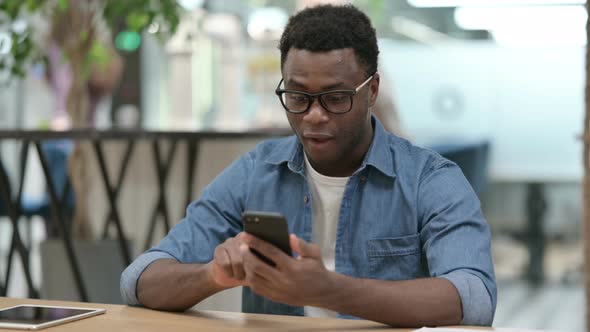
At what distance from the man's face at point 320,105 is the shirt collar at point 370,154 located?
0.16 feet

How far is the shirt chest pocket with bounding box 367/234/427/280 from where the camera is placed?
184cm

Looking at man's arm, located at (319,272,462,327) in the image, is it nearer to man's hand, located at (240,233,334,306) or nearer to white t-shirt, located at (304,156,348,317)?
man's hand, located at (240,233,334,306)

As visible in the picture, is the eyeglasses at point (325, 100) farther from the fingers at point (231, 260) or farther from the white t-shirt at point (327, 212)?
the fingers at point (231, 260)

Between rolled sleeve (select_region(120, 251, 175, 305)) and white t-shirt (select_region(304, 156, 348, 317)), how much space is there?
290 millimetres

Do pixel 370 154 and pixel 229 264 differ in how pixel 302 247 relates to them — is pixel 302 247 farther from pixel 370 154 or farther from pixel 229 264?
pixel 370 154

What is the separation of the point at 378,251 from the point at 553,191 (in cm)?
281

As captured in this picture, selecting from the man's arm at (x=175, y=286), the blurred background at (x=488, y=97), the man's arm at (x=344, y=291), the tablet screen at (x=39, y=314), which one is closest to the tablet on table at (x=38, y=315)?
the tablet screen at (x=39, y=314)

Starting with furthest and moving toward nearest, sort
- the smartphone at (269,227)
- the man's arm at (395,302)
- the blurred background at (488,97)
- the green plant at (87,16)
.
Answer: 1. the blurred background at (488,97)
2. the green plant at (87,16)
3. the man's arm at (395,302)
4. the smartphone at (269,227)

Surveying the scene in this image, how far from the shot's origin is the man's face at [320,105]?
5.78 feet

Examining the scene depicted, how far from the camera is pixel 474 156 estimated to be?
4484 mm

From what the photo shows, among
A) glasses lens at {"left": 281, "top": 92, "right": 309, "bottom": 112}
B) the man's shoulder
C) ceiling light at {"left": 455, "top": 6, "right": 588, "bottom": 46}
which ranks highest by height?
ceiling light at {"left": 455, "top": 6, "right": 588, "bottom": 46}

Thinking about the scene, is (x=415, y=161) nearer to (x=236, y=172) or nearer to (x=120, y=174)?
(x=236, y=172)

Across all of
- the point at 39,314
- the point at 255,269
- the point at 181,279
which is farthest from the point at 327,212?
the point at 39,314

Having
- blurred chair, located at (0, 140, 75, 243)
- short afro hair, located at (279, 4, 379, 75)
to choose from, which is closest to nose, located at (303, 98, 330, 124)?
short afro hair, located at (279, 4, 379, 75)
